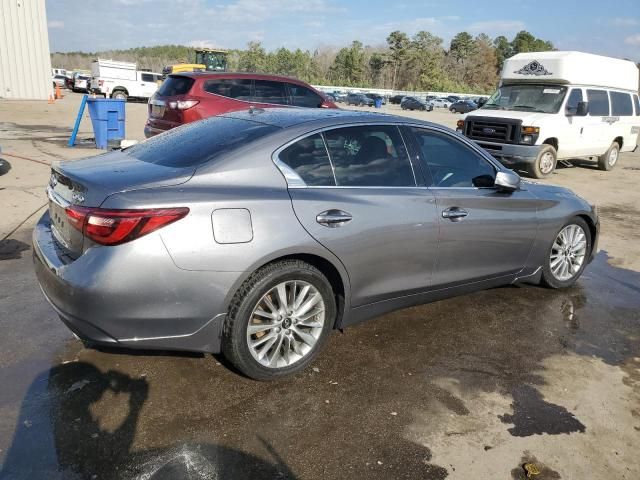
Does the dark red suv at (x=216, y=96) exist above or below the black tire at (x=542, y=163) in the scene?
above

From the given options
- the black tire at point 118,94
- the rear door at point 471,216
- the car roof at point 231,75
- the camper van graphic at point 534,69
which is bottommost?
the black tire at point 118,94

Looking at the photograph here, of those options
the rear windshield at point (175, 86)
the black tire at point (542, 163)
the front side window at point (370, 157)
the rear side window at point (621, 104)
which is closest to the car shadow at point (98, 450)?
the front side window at point (370, 157)

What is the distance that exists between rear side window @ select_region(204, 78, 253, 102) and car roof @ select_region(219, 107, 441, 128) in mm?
5743

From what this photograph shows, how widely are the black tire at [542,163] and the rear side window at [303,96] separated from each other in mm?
4744

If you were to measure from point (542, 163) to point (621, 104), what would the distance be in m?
4.33

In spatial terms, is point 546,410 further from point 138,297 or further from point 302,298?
point 138,297

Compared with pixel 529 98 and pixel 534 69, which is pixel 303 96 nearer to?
pixel 529 98

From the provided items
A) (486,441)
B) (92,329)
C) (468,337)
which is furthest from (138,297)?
(468,337)

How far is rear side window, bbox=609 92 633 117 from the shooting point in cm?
1338

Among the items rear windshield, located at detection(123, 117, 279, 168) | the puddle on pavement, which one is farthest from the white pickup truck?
the puddle on pavement

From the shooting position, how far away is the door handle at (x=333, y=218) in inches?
126

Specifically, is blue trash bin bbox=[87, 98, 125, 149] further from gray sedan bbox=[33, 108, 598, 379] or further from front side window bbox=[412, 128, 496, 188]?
front side window bbox=[412, 128, 496, 188]

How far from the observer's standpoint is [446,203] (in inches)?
151

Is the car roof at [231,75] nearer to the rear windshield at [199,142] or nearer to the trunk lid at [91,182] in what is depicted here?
the rear windshield at [199,142]
